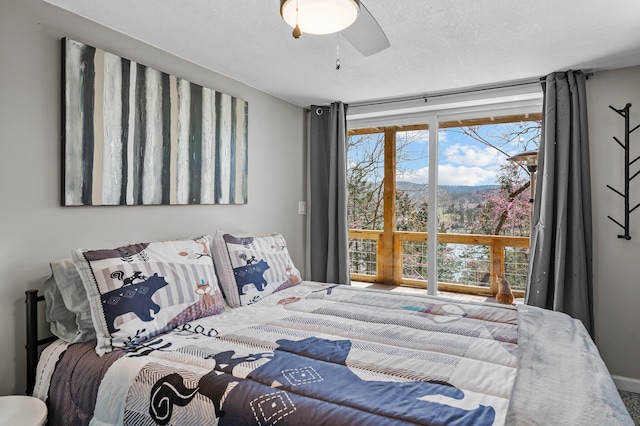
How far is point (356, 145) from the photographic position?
13.4 ft

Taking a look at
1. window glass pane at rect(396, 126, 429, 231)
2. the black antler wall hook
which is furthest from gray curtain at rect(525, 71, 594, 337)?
window glass pane at rect(396, 126, 429, 231)

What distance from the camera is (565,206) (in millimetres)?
2861

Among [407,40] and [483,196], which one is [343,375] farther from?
[483,196]

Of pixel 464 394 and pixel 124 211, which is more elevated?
pixel 124 211

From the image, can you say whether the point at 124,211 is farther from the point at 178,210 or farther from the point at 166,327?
the point at 166,327

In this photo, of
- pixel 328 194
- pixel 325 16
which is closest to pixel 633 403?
pixel 328 194

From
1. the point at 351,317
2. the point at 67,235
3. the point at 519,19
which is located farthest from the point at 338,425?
the point at 519,19

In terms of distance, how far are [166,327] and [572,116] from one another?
3.20 m

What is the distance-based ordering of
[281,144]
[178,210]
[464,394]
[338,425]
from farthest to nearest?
1. [281,144]
2. [178,210]
3. [464,394]
4. [338,425]

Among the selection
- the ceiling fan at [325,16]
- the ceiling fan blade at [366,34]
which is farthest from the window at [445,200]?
the ceiling fan at [325,16]

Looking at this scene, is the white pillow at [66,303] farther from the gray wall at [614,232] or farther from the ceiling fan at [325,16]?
the gray wall at [614,232]

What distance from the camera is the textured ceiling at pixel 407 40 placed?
78.2 inches

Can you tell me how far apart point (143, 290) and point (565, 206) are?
2.98m

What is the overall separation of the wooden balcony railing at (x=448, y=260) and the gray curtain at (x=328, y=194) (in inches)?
10.6
